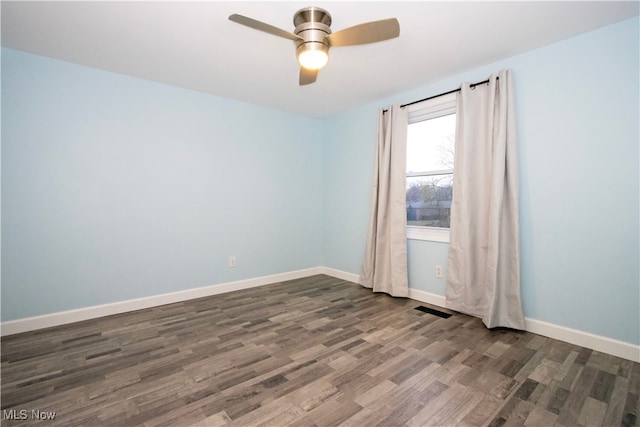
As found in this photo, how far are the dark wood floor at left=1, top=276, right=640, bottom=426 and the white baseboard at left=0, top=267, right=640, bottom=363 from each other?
0.27 feet

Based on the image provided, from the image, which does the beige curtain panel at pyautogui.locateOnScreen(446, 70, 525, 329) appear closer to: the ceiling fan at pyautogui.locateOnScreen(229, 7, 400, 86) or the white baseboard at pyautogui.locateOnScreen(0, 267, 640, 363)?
the white baseboard at pyautogui.locateOnScreen(0, 267, 640, 363)

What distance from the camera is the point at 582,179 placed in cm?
226

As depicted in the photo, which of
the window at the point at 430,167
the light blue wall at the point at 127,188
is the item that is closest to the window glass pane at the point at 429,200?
the window at the point at 430,167

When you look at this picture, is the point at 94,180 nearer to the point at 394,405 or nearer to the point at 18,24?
the point at 18,24

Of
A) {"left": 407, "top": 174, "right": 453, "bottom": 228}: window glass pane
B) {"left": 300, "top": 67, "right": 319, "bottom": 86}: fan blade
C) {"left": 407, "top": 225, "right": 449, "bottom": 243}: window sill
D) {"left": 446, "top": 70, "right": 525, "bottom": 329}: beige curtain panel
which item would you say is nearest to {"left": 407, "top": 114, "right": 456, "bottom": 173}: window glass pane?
{"left": 407, "top": 174, "right": 453, "bottom": 228}: window glass pane

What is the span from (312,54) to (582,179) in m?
2.30

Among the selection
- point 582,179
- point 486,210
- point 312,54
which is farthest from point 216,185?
point 582,179

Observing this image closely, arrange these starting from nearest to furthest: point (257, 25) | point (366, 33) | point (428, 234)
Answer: point (257, 25) < point (366, 33) < point (428, 234)

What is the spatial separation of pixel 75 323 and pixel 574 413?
12.6 ft

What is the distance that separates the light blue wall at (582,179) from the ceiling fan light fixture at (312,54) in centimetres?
179

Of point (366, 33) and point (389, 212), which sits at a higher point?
point (366, 33)

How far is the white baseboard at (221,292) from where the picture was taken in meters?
2.14

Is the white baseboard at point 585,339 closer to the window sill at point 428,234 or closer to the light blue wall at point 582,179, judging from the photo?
the light blue wall at point 582,179

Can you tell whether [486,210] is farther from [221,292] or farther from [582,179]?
[221,292]
